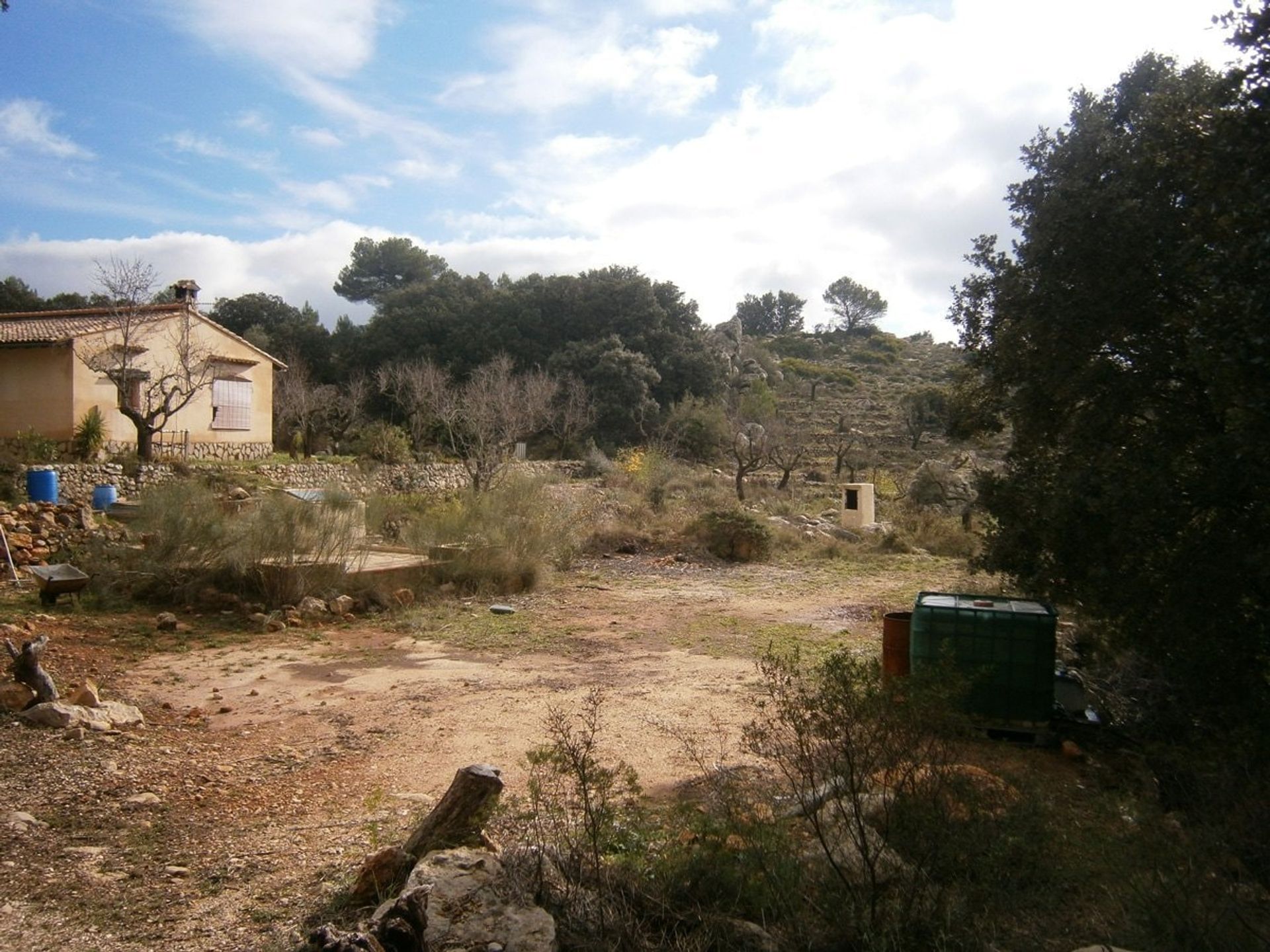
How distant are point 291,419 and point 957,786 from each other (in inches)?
1313

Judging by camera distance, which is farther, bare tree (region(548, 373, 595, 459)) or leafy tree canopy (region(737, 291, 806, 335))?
leafy tree canopy (region(737, 291, 806, 335))

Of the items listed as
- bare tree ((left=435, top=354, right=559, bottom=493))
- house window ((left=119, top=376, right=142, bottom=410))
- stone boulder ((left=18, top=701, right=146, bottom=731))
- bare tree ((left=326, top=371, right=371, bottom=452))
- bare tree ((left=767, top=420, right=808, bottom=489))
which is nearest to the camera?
stone boulder ((left=18, top=701, right=146, bottom=731))

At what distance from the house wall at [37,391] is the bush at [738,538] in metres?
15.0

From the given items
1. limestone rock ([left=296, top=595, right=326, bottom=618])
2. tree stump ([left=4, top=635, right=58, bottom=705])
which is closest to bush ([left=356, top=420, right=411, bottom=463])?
limestone rock ([left=296, top=595, right=326, bottom=618])

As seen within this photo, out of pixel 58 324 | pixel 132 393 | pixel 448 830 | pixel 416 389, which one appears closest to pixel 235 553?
pixel 448 830

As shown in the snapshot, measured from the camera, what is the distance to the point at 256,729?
272 inches

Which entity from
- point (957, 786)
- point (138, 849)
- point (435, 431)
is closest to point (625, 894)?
point (957, 786)

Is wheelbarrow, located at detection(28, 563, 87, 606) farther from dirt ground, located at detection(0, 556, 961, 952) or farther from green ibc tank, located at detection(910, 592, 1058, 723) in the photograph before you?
green ibc tank, located at detection(910, 592, 1058, 723)

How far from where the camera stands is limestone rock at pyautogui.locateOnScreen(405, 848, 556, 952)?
11.2 ft

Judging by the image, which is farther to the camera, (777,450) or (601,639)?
(777,450)

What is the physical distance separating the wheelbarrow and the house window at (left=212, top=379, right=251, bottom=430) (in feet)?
54.5

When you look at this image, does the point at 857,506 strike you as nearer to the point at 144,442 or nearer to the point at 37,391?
the point at 144,442

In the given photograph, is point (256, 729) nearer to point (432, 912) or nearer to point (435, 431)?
point (432, 912)

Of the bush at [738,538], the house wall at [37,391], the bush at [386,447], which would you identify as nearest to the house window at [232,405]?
the bush at [386,447]
